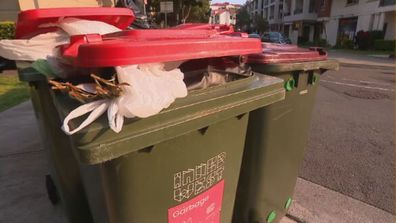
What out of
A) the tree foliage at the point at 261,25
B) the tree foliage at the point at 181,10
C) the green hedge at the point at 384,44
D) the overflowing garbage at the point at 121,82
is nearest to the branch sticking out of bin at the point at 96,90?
the overflowing garbage at the point at 121,82

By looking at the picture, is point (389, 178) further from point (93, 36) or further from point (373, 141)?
point (93, 36)

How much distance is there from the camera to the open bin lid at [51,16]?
2.05 m

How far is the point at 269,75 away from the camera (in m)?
1.87

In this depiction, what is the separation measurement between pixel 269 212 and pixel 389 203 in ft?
Answer: 4.43

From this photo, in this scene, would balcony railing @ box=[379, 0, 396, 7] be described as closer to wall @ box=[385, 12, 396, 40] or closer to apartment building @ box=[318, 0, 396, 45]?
apartment building @ box=[318, 0, 396, 45]

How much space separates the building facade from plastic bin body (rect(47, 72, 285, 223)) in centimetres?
2392

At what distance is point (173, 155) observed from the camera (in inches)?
51.4

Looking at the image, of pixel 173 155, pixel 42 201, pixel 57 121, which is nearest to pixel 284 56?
pixel 173 155

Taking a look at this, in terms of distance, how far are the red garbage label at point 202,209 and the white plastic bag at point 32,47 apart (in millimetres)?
1408

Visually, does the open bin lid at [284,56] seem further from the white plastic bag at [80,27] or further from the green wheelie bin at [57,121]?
the green wheelie bin at [57,121]

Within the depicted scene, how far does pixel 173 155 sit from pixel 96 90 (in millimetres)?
437

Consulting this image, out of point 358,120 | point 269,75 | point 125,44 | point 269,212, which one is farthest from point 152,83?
point 358,120

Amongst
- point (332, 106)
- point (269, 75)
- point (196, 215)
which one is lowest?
point (332, 106)

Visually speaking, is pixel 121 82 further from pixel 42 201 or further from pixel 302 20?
pixel 302 20
